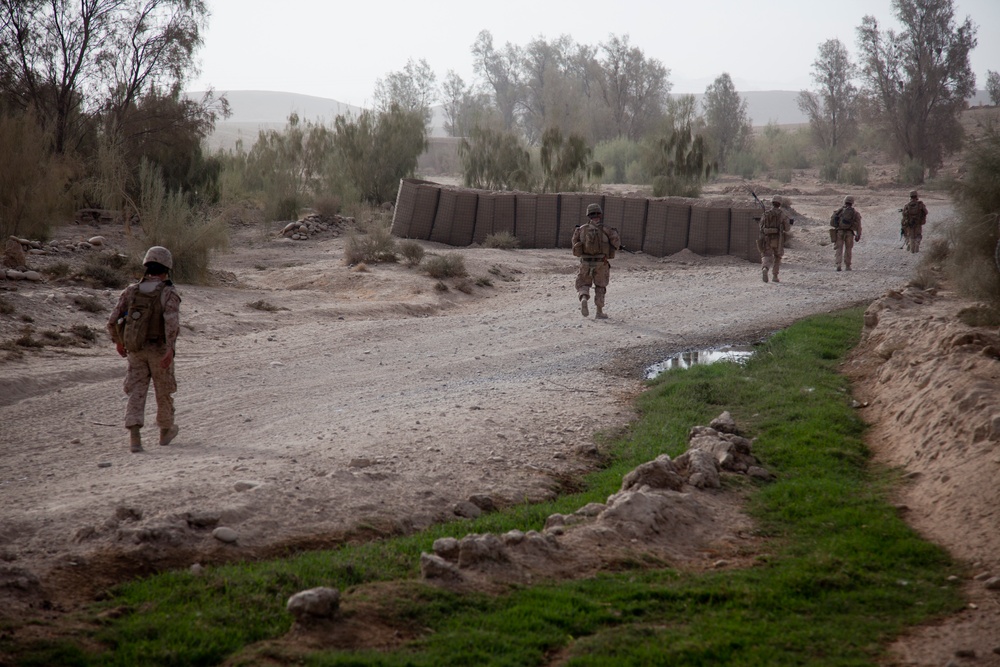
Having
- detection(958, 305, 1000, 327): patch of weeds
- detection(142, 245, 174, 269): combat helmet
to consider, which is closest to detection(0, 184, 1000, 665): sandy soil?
detection(958, 305, 1000, 327): patch of weeds

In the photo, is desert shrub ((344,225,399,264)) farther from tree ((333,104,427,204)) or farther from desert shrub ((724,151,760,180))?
desert shrub ((724,151,760,180))

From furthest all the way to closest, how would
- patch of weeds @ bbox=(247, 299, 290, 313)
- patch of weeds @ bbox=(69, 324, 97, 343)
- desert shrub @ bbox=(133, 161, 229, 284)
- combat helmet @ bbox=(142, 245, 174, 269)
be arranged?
1. desert shrub @ bbox=(133, 161, 229, 284)
2. patch of weeds @ bbox=(247, 299, 290, 313)
3. patch of weeds @ bbox=(69, 324, 97, 343)
4. combat helmet @ bbox=(142, 245, 174, 269)

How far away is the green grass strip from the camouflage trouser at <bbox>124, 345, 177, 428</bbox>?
8.67ft

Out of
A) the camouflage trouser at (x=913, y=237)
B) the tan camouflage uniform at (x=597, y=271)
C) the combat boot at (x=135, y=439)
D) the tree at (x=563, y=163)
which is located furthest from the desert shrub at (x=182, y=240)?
the camouflage trouser at (x=913, y=237)

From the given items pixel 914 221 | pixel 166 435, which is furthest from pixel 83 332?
pixel 914 221

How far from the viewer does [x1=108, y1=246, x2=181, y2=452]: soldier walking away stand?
6.72 metres

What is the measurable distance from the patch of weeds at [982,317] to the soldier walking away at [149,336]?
7575mm

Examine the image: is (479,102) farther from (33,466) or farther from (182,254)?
(33,466)

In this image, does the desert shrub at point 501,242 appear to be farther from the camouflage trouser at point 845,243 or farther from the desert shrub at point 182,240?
the desert shrub at point 182,240

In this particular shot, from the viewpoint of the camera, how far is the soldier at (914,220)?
2016 centimetres

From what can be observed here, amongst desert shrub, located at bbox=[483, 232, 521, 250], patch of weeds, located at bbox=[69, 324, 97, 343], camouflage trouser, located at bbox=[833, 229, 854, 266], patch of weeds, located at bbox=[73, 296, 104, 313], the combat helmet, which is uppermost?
camouflage trouser, located at bbox=[833, 229, 854, 266]

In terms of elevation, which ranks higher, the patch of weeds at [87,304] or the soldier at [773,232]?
the soldier at [773,232]

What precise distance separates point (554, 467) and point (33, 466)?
12.1 ft

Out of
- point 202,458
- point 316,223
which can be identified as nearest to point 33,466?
point 202,458
